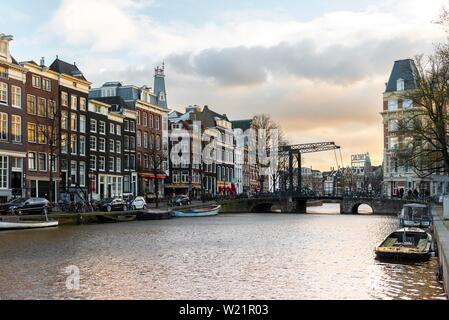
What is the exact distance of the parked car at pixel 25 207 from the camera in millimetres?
49716

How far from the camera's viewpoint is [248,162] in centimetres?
14012

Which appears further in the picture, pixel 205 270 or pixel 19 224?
pixel 19 224

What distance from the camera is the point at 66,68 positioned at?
74125 millimetres

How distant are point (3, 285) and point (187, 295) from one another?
613 cm

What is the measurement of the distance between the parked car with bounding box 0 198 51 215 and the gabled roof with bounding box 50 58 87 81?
2457 centimetres

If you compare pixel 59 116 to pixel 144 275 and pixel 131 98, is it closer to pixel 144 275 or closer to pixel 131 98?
pixel 131 98

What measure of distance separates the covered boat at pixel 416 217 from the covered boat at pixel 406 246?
14411 mm

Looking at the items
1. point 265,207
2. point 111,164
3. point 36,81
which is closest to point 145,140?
point 111,164

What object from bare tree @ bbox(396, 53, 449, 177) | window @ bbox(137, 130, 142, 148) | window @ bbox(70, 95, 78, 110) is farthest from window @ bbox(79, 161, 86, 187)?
bare tree @ bbox(396, 53, 449, 177)

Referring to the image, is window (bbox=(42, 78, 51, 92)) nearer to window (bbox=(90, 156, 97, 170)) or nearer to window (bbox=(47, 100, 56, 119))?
window (bbox=(47, 100, 56, 119))

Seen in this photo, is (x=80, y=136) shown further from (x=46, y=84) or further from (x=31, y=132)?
(x=31, y=132)

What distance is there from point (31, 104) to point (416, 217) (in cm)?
4133
